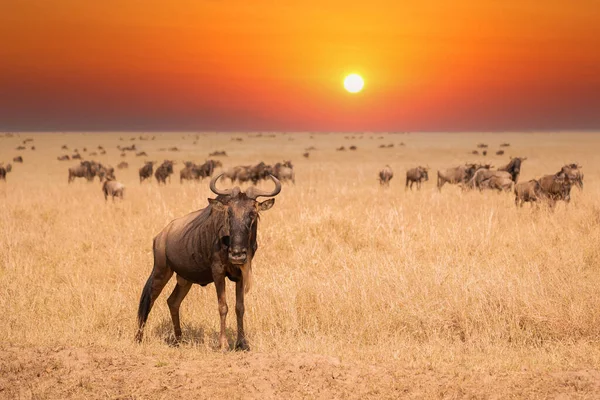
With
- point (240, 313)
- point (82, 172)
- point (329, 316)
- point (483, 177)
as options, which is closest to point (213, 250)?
point (240, 313)

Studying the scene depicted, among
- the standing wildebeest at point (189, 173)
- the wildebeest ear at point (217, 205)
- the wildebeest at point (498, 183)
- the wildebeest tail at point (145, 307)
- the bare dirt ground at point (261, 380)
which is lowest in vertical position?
the bare dirt ground at point (261, 380)

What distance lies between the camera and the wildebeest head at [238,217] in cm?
577

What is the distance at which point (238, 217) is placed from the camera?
584 centimetres

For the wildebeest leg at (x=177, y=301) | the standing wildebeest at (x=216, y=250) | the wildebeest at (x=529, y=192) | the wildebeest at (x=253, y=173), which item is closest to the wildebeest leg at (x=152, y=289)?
the standing wildebeest at (x=216, y=250)

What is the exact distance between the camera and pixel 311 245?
37.2 feet

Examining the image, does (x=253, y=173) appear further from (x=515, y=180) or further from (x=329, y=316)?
(x=329, y=316)

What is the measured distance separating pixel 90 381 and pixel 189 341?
56.4 inches

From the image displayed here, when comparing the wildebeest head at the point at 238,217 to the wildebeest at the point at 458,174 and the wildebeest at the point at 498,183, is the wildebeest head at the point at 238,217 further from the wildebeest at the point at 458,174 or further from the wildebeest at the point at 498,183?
the wildebeest at the point at 458,174

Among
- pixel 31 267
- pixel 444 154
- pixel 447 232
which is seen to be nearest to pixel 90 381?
pixel 31 267

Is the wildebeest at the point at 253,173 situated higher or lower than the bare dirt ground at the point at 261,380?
higher

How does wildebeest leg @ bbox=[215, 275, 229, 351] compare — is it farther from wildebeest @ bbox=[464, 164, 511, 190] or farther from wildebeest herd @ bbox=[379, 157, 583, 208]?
wildebeest @ bbox=[464, 164, 511, 190]

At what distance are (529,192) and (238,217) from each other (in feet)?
44.6

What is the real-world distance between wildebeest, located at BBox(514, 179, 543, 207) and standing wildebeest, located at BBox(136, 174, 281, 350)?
12.6 metres

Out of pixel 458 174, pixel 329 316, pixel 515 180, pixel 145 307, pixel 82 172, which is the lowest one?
pixel 329 316
